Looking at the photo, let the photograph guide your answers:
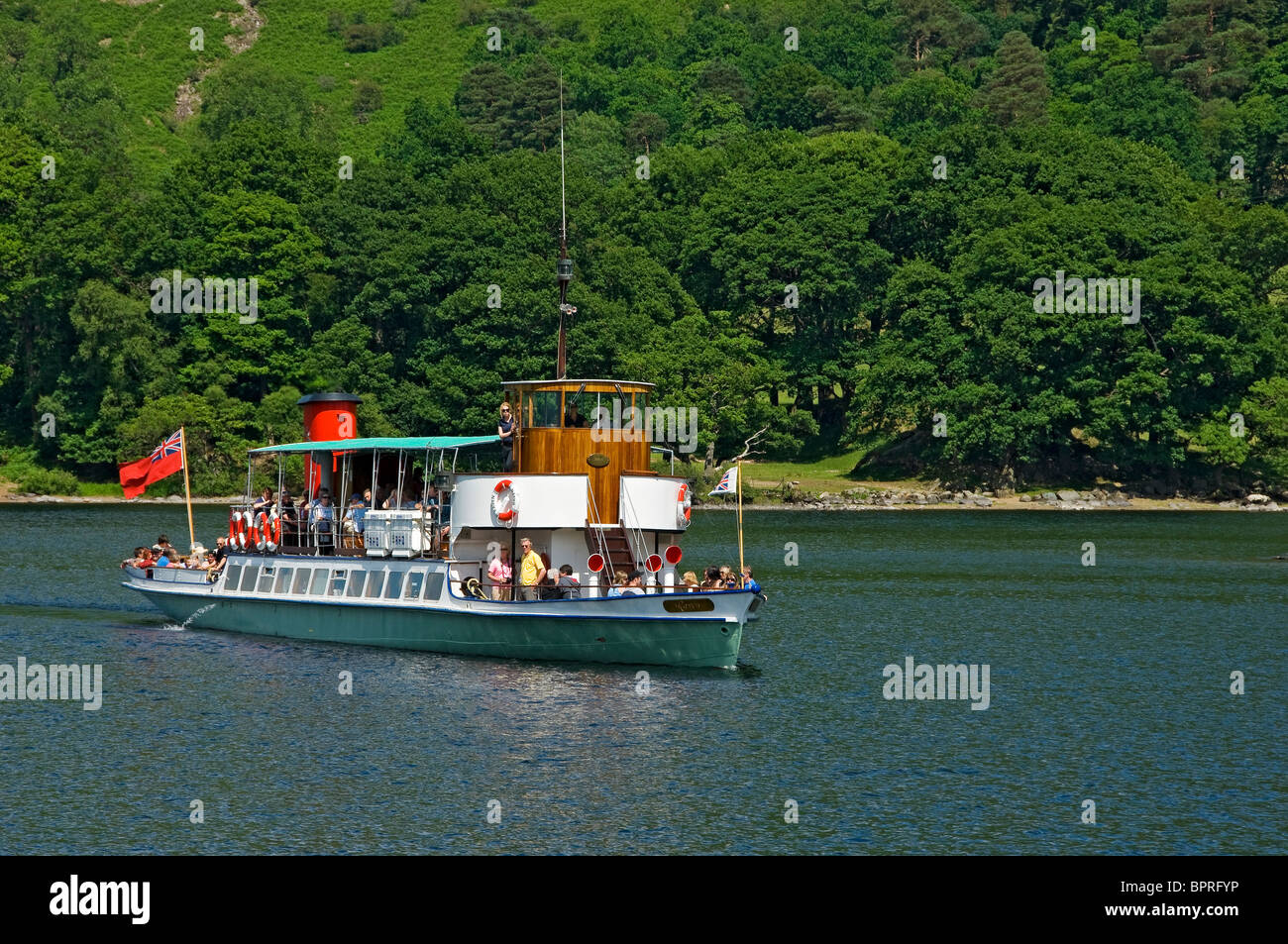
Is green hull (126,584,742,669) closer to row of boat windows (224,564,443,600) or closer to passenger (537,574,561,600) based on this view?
→ row of boat windows (224,564,443,600)

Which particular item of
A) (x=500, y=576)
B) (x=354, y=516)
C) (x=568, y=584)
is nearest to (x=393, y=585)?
(x=354, y=516)

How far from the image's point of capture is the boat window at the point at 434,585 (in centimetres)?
5884

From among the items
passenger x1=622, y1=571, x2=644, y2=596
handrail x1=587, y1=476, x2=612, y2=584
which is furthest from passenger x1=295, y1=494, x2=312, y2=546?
passenger x1=622, y1=571, x2=644, y2=596

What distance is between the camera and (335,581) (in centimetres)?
6253

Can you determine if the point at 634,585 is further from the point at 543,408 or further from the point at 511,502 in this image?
the point at 543,408

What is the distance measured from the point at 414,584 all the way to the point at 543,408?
774cm

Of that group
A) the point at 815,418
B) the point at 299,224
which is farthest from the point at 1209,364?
the point at 299,224

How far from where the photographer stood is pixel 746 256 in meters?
158

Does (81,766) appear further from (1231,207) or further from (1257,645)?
(1231,207)

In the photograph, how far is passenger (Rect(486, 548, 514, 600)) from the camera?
186 ft

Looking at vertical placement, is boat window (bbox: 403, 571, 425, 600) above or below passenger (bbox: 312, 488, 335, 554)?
below

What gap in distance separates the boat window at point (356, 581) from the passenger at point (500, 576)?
6427 mm

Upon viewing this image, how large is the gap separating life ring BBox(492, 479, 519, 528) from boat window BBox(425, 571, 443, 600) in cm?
391

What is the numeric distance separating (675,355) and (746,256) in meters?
17.0
